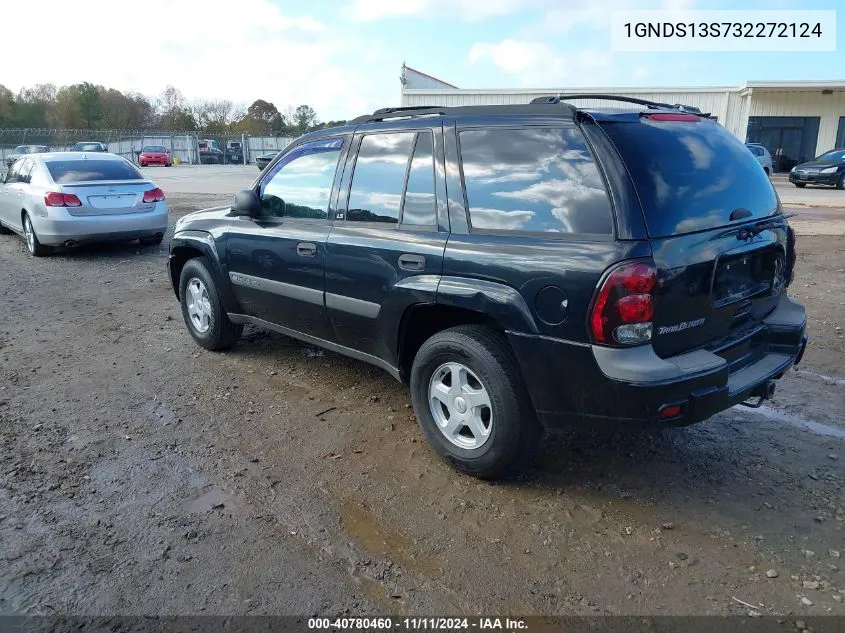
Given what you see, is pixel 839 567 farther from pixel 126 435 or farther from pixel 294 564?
pixel 126 435

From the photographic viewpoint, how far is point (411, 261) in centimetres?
355

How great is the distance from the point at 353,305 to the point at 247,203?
128cm

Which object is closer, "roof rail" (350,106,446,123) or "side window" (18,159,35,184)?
"roof rail" (350,106,446,123)

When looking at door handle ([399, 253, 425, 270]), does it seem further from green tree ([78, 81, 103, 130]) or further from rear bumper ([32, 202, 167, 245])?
green tree ([78, 81, 103, 130])

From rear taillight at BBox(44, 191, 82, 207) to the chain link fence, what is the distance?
38.5 metres

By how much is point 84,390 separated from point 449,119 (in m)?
3.34

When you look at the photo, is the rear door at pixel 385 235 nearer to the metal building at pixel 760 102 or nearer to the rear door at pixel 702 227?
the rear door at pixel 702 227

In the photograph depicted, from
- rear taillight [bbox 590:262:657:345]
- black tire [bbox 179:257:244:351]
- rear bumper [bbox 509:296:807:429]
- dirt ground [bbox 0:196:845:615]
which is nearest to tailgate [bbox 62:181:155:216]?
black tire [bbox 179:257:244:351]

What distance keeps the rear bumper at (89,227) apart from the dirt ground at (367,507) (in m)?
5.03

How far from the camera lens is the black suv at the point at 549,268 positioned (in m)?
2.84

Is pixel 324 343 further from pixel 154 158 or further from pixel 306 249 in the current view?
pixel 154 158

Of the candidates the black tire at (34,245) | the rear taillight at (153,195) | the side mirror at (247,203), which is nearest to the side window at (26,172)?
the black tire at (34,245)

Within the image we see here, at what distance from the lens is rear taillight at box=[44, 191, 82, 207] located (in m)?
9.35

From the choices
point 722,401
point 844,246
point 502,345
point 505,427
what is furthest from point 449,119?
point 844,246
